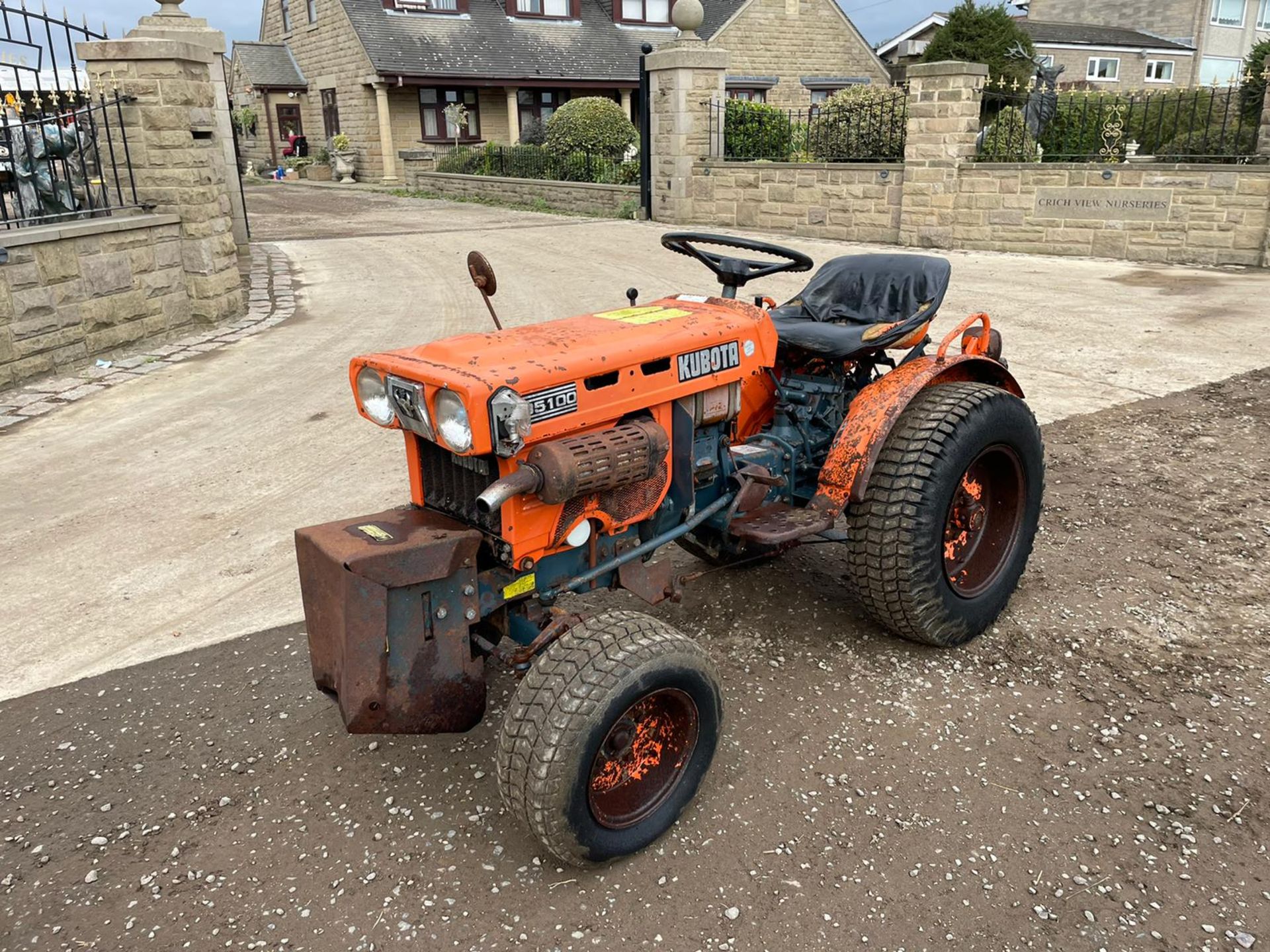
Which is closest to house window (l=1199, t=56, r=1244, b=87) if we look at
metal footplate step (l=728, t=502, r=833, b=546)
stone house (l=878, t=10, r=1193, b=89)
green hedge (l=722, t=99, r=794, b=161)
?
stone house (l=878, t=10, r=1193, b=89)

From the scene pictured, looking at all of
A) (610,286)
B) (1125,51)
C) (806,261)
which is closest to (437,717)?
(806,261)

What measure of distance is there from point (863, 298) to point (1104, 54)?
125 feet

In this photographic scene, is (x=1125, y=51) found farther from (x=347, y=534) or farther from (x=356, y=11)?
(x=347, y=534)

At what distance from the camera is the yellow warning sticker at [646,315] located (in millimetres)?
2848

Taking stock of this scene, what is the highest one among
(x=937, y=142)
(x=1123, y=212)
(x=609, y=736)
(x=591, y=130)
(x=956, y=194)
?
(x=591, y=130)

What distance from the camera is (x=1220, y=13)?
37.9 metres

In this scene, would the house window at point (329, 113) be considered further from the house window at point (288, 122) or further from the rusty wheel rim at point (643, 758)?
the rusty wheel rim at point (643, 758)

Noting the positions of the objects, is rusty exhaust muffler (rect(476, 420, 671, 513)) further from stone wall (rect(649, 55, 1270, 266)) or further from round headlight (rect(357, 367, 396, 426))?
stone wall (rect(649, 55, 1270, 266))

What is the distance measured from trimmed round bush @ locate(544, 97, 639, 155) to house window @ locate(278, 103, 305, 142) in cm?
1614

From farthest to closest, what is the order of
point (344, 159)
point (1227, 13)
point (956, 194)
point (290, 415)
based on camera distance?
point (1227, 13) → point (344, 159) → point (956, 194) → point (290, 415)

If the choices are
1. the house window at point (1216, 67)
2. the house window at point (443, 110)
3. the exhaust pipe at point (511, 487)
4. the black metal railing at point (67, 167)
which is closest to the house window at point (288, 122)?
the house window at point (443, 110)

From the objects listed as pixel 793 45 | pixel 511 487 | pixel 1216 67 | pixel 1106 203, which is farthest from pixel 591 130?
pixel 1216 67

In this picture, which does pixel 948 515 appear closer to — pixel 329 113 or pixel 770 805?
pixel 770 805

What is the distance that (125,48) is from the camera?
758cm
